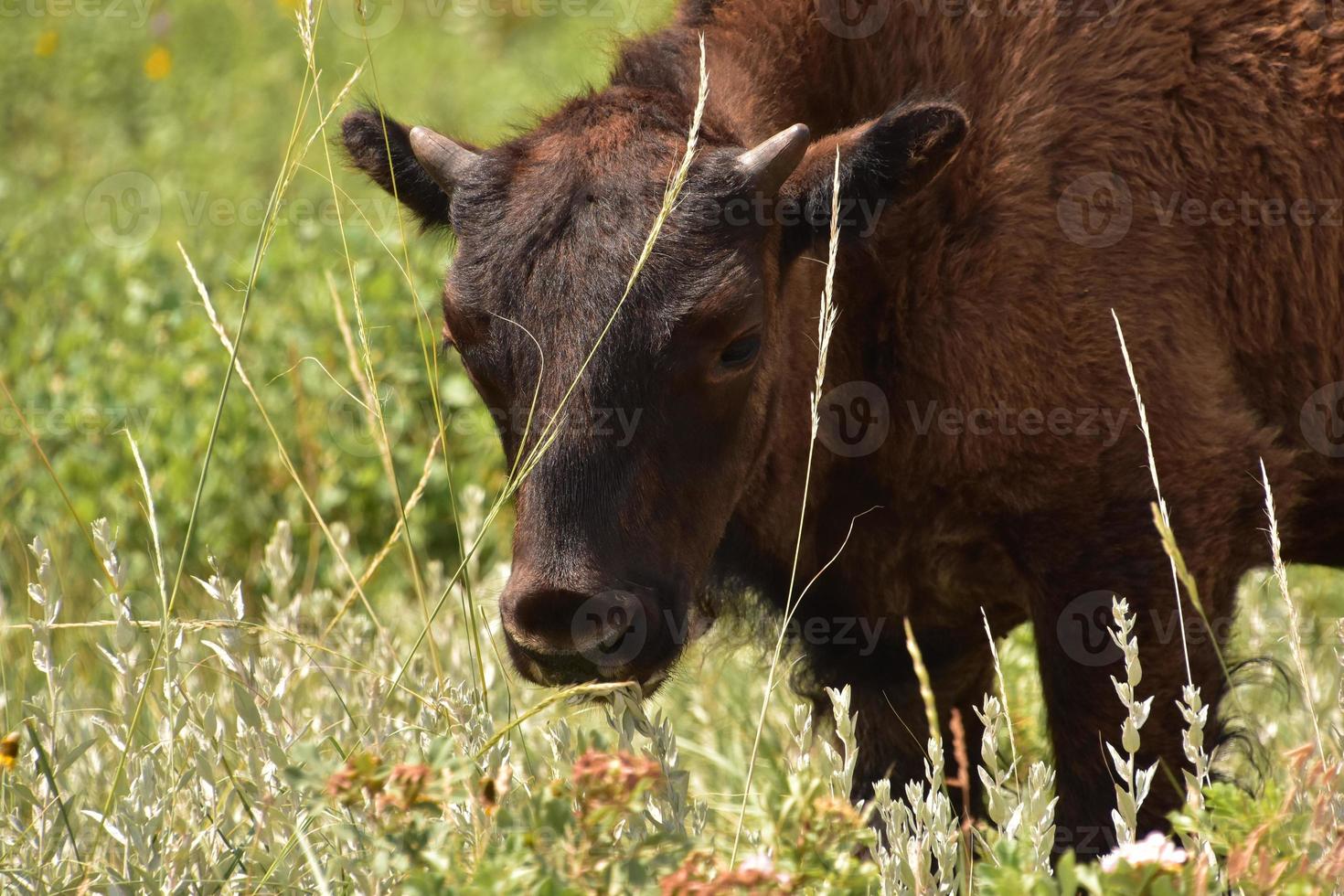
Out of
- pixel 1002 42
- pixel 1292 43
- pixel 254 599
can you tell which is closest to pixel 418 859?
pixel 1002 42

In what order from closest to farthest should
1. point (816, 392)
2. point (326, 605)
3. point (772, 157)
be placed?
point (816, 392) → point (772, 157) → point (326, 605)

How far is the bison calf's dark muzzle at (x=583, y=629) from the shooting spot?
322 centimetres

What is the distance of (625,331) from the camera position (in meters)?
3.40

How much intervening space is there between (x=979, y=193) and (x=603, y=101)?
102 centimetres

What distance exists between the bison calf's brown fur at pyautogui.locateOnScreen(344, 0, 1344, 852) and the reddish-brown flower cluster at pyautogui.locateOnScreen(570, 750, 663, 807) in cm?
123

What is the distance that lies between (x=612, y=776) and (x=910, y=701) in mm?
2893

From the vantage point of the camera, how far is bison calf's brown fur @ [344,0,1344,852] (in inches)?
138

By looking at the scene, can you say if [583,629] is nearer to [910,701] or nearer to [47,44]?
[910,701]

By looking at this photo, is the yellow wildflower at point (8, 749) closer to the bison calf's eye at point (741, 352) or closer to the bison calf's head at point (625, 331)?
the bison calf's head at point (625, 331)

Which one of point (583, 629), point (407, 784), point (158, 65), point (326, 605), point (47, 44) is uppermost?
point (47, 44)

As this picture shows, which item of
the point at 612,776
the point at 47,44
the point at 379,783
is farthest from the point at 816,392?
the point at 47,44

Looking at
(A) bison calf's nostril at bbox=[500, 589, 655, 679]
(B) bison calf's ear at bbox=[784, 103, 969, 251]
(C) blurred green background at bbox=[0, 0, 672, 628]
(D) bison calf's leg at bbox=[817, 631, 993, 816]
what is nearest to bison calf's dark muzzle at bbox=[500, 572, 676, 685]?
(A) bison calf's nostril at bbox=[500, 589, 655, 679]

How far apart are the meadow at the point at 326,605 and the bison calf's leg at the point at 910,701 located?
0.12 meters

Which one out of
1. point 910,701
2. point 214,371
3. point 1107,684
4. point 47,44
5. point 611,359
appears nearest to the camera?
point 611,359
